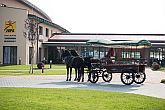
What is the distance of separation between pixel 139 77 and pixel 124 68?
1.05 m

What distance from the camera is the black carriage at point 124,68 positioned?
1858cm

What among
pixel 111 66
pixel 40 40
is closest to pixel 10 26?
pixel 40 40

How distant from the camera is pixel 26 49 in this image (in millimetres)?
42469

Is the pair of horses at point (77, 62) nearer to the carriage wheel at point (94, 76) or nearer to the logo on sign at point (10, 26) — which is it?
the carriage wheel at point (94, 76)

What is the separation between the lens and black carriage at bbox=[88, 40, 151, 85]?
61.0 feet

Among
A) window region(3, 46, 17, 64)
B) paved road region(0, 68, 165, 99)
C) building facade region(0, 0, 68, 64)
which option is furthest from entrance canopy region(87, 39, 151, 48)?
window region(3, 46, 17, 64)

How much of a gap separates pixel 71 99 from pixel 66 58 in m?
8.92

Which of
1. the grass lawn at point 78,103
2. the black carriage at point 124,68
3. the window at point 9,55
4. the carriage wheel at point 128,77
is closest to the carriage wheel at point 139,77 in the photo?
the black carriage at point 124,68

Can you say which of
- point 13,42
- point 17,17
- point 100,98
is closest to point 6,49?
point 13,42

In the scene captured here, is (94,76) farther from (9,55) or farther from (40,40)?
(40,40)

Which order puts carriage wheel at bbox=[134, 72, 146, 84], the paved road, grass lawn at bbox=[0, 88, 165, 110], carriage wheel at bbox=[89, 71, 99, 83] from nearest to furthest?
grass lawn at bbox=[0, 88, 165, 110] → the paved road → carriage wheel at bbox=[134, 72, 146, 84] → carriage wheel at bbox=[89, 71, 99, 83]

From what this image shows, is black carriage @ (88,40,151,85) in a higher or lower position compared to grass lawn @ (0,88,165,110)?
higher

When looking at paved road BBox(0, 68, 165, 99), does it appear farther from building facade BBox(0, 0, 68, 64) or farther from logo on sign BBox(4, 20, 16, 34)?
logo on sign BBox(4, 20, 16, 34)

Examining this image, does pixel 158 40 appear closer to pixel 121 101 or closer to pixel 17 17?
pixel 17 17
